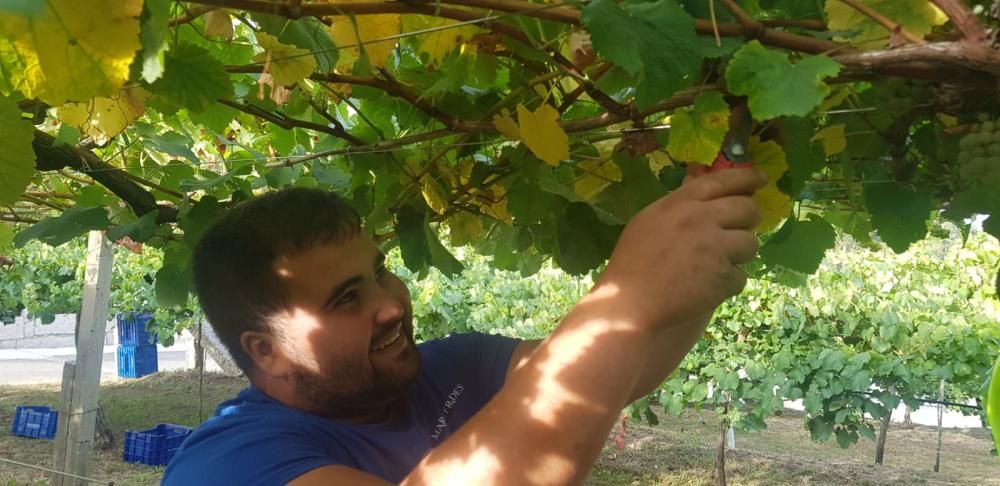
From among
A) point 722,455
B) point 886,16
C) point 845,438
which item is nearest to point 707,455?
point 722,455

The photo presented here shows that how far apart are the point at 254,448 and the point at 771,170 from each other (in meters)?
0.71

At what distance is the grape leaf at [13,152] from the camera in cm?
88

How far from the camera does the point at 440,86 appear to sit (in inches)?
51.9

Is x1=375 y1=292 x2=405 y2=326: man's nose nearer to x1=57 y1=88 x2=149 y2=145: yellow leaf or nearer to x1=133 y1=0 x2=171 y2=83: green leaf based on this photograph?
x1=57 y1=88 x2=149 y2=145: yellow leaf

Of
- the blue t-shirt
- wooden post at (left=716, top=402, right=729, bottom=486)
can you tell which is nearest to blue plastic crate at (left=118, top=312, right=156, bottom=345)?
wooden post at (left=716, top=402, right=729, bottom=486)

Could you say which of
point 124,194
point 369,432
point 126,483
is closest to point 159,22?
point 369,432

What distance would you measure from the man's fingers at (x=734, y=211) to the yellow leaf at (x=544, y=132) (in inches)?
14.6

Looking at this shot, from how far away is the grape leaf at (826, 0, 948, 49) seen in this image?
752 mm

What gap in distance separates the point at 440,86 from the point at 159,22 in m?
0.65

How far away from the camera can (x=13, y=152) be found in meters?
0.90

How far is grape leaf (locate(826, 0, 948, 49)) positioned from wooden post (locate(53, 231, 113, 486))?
4.82 metres

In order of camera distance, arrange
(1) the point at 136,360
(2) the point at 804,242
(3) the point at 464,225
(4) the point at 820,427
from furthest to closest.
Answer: (1) the point at 136,360, (4) the point at 820,427, (3) the point at 464,225, (2) the point at 804,242

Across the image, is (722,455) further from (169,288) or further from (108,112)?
(108,112)

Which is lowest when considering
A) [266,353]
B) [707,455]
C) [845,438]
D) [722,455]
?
[707,455]
